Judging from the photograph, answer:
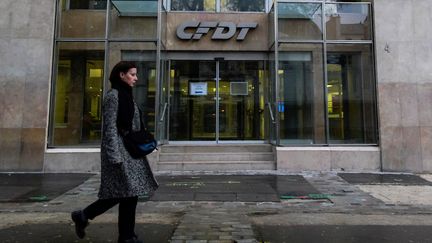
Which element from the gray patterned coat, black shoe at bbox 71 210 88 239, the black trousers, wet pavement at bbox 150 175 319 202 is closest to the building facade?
wet pavement at bbox 150 175 319 202

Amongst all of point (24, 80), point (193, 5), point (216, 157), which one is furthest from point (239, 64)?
point (24, 80)

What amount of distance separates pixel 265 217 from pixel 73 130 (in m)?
6.76

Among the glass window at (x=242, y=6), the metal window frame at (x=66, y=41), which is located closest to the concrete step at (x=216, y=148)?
the metal window frame at (x=66, y=41)

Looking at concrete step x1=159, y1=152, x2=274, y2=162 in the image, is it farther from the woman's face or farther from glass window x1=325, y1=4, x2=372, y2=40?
the woman's face

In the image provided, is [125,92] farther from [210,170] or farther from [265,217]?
[210,170]

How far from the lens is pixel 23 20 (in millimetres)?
10461

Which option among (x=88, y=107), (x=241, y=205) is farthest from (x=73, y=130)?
(x=241, y=205)

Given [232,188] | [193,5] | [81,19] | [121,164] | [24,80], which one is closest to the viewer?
[121,164]

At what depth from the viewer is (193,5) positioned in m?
12.2

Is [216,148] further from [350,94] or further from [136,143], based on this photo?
[136,143]

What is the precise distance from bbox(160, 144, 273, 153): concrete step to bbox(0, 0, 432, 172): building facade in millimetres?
372

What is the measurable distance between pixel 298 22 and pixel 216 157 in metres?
4.30

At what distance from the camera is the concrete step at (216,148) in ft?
36.9

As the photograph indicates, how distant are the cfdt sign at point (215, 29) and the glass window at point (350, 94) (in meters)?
2.52
